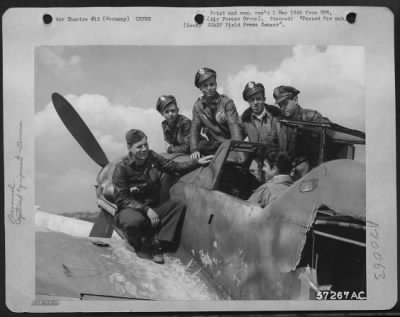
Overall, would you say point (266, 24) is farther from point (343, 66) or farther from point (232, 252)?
point (232, 252)

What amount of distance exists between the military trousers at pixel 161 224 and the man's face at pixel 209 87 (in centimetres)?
79

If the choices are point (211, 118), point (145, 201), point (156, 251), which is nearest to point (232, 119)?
point (211, 118)

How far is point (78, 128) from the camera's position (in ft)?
12.1

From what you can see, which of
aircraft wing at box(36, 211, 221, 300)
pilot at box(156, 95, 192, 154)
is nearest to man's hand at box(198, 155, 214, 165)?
pilot at box(156, 95, 192, 154)

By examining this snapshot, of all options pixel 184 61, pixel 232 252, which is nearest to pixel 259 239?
pixel 232 252

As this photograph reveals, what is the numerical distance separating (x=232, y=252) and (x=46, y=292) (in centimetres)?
132

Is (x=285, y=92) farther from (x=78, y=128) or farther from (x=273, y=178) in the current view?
(x=78, y=128)

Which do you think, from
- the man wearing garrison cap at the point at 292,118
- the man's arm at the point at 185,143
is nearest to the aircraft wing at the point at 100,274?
the man's arm at the point at 185,143

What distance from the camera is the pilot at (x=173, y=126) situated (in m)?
3.67

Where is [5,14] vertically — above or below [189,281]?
above

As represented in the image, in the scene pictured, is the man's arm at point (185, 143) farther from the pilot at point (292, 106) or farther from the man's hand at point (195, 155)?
the pilot at point (292, 106)

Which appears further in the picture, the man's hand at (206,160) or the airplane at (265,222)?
the man's hand at (206,160)

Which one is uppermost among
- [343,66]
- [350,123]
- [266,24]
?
[266,24]

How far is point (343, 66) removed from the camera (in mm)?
3658
